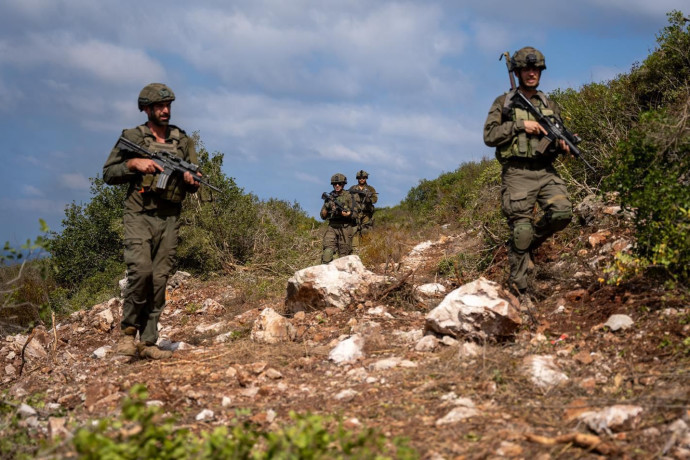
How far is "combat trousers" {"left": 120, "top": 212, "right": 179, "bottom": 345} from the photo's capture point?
198 inches

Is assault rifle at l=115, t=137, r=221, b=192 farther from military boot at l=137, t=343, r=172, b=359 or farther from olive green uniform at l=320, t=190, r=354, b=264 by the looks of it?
olive green uniform at l=320, t=190, r=354, b=264

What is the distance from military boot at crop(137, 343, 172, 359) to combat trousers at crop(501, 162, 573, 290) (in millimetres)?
3037

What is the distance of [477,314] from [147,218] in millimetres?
2779

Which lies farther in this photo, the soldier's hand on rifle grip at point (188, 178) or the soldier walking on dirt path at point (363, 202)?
the soldier walking on dirt path at point (363, 202)

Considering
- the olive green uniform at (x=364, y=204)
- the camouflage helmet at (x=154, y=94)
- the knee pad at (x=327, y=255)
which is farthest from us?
the olive green uniform at (x=364, y=204)

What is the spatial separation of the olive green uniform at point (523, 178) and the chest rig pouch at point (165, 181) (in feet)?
8.74

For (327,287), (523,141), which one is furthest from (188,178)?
(523,141)

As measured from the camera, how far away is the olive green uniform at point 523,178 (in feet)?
17.1

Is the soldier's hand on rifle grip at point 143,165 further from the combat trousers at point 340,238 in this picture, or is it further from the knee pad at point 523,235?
the combat trousers at point 340,238

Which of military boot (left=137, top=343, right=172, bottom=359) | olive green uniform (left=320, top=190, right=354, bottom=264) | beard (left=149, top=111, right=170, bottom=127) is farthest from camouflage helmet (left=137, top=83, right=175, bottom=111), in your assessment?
olive green uniform (left=320, top=190, right=354, bottom=264)

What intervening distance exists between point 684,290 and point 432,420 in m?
2.22

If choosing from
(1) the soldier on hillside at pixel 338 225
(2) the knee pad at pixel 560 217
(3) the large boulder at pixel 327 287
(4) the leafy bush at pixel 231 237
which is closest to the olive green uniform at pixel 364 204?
(1) the soldier on hillside at pixel 338 225

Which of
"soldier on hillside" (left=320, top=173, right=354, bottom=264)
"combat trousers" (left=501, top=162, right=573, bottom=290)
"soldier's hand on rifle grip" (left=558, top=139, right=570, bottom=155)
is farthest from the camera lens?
"soldier on hillside" (left=320, top=173, right=354, bottom=264)

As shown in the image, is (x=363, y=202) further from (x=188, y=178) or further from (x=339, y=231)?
(x=188, y=178)
